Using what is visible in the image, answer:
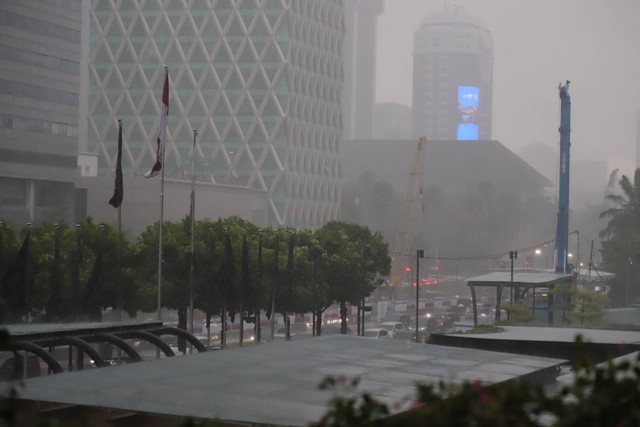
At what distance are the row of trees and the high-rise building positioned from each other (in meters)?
36.6

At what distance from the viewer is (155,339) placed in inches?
1708

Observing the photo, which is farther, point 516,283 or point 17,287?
point 516,283

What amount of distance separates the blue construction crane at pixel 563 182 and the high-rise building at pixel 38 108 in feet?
178

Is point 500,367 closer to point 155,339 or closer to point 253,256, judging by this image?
point 155,339

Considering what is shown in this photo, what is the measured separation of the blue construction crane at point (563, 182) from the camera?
114 metres

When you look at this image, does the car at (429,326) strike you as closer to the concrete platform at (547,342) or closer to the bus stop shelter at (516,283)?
the bus stop shelter at (516,283)

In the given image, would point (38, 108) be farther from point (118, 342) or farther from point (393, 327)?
point (118, 342)

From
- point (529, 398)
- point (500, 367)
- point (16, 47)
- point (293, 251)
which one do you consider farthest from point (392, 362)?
point (16, 47)

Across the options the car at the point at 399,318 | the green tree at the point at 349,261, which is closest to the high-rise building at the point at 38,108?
the green tree at the point at 349,261

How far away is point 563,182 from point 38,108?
6020 centimetres

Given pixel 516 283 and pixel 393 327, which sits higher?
pixel 516 283

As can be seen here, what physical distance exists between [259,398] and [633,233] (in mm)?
135492

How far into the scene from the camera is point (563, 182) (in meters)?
115

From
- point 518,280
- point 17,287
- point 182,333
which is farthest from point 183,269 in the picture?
point 182,333
